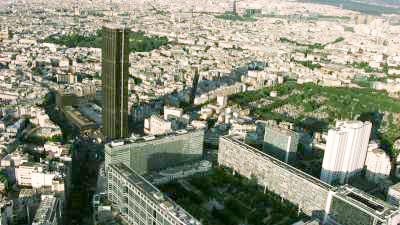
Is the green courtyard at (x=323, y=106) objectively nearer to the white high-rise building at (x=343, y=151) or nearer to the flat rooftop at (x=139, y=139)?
the white high-rise building at (x=343, y=151)

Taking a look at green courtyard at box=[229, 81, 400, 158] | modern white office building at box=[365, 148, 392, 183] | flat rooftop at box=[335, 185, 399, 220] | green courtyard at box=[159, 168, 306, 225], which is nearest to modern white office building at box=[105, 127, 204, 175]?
green courtyard at box=[159, 168, 306, 225]

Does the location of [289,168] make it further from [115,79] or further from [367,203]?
[115,79]

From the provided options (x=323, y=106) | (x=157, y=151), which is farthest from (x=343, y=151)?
(x=323, y=106)

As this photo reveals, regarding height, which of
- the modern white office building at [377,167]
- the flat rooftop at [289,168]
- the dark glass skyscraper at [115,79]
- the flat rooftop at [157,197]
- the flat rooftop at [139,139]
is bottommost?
the modern white office building at [377,167]

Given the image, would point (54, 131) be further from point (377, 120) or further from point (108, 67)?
point (377, 120)

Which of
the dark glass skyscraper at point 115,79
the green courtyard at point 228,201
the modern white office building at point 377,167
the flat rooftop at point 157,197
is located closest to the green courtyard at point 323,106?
the modern white office building at point 377,167

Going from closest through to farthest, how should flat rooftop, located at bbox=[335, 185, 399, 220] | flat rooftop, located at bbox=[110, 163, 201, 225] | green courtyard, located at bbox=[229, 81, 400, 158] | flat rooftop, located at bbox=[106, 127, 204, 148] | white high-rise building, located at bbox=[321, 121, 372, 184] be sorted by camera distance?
flat rooftop, located at bbox=[110, 163, 201, 225] < flat rooftop, located at bbox=[335, 185, 399, 220] < flat rooftop, located at bbox=[106, 127, 204, 148] < white high-rise building, located at bbox=[321, 121, 372, 184] < green courtyard, located at bbox=[229, 81, 400, 158]

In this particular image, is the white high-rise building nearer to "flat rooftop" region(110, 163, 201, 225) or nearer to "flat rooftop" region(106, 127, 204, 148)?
"flat rooftop" region(106, 127, 204, 148)
